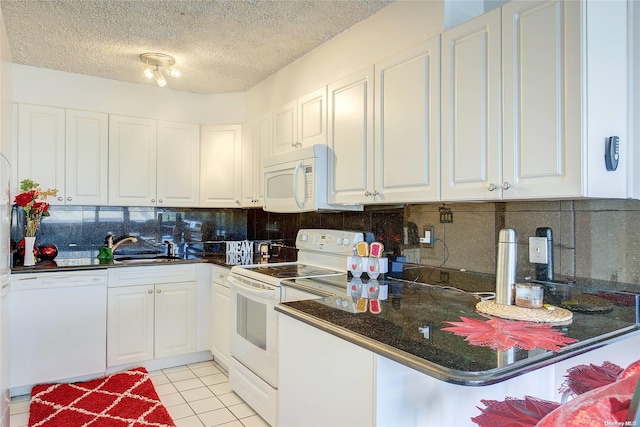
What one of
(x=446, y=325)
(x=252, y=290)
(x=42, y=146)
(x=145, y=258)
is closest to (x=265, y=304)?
(x=252, y=290)

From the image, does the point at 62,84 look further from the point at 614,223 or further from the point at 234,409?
the point at 614,223

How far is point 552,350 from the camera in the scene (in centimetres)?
108

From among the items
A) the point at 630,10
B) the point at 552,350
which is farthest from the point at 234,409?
the point at 630,10

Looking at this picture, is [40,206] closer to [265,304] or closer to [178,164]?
[178,164]

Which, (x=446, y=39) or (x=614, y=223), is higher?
(x=446, y=39)

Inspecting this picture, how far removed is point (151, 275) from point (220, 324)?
666mm

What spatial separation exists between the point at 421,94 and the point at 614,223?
953mm

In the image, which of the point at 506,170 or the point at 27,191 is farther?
the point at 27,191

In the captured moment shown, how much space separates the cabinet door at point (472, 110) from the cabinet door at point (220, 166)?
2317 mm

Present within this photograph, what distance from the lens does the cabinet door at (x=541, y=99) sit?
52.8 inches

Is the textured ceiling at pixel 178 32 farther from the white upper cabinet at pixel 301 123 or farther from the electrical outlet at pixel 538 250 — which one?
the electrical outlet at pixel 538 250

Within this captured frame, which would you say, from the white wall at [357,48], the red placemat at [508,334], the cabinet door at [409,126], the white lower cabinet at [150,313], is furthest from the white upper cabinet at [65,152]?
the red placemat at [508,334]

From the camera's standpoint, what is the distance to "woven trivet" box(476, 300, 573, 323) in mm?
1339

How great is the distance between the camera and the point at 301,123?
2781 millimetres
